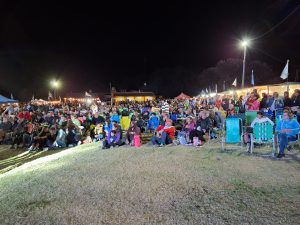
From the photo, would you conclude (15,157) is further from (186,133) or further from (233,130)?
(233,130)

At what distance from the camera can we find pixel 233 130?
9.55m

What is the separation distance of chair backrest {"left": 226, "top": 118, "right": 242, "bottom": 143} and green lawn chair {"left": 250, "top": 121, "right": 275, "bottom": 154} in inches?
40.5

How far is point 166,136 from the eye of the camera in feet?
35.7

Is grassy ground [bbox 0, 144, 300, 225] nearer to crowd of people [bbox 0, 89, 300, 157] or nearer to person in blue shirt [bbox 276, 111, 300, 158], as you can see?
person in blue shirt [bbox 276, 111, 300, 158]

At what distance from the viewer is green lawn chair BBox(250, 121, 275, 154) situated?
8.34m

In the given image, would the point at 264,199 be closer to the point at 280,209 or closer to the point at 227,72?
the point at 280,209

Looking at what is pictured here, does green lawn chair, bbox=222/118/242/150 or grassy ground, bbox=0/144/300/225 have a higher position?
green lawn chair, bbox=222/118/242/150

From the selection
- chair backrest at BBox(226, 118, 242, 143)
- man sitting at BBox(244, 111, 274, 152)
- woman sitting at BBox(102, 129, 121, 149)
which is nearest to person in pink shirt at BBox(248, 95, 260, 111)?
chair backrest at BBox(226, 118, 242, 143)

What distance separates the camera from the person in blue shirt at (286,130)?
7.79 meters

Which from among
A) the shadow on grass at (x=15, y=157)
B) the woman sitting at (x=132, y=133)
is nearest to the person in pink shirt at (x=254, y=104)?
the woman sitting at (x=132, y=133)

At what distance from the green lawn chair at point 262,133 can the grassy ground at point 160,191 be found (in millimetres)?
414

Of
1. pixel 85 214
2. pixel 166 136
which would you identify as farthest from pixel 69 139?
pixel 85 214

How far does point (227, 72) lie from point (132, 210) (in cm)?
6275

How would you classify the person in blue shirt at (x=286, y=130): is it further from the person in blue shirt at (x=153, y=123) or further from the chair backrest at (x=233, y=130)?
the person in blue shirt at (x=153, y=123)
